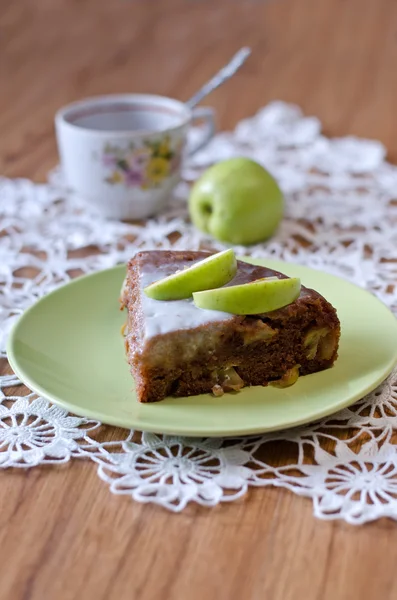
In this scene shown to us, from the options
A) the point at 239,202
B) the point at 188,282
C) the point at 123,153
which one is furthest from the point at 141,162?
the point at 188,282

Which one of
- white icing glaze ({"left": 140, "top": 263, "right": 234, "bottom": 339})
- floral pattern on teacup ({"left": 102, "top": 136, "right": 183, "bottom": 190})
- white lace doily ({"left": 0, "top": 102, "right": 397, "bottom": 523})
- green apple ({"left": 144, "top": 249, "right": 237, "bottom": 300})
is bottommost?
white lace doily ({"left": 0, "top": 102, "right": 397, "bottom": 523})

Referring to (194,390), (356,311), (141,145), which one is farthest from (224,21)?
(194,390)

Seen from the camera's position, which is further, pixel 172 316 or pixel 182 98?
pixel 182 98

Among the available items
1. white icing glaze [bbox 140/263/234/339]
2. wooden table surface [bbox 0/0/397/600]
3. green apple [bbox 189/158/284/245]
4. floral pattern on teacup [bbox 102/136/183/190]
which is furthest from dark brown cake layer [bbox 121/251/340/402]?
floral pattern on teacup [bbox 102/136/183/190]

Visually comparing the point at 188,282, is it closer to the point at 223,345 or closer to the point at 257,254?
the point at 223,345

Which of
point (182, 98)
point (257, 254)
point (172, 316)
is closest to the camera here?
point (172, 316)

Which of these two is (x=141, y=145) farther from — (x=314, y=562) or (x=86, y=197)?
(x=314, y=562)

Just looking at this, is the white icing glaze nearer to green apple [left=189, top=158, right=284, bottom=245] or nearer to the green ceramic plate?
the green ceramic plate
